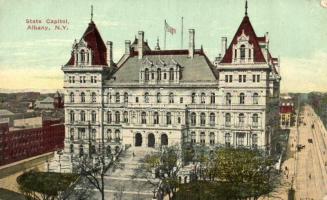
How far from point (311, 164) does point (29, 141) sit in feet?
69.0

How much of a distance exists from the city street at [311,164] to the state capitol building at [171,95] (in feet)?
9.40

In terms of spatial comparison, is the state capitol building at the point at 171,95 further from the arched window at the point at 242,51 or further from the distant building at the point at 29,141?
the distant building at the point at 29,141

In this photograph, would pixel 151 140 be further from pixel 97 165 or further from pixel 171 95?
pixel 97 165

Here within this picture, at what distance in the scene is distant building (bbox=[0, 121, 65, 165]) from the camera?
34219mm

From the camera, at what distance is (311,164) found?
32.3m

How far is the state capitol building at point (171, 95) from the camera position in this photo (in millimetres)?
32469

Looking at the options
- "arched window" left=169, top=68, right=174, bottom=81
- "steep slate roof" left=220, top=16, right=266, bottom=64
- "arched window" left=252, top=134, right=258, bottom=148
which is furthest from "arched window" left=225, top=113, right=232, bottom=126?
"arched window" left=169, top=68, right=174, bottom=81

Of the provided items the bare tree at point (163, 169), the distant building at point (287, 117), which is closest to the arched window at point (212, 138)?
the bare tree at point (163, 169)

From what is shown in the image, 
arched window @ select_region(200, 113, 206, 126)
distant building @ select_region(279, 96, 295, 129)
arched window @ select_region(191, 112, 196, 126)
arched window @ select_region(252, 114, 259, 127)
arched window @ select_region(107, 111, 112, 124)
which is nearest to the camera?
arched window @ select_region(252, 114, 259, 127)

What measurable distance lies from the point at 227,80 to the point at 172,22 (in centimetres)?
810

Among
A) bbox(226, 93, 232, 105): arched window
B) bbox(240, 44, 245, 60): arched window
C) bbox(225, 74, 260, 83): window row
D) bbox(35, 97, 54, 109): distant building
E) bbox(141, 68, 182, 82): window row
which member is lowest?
bbox(35, 97, 54, 109): distant building

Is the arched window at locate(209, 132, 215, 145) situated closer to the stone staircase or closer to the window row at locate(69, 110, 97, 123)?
the stone staircase

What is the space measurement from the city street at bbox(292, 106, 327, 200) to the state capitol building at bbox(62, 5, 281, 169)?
113 inches

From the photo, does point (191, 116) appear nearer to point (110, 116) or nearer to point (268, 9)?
point (110, 116)
